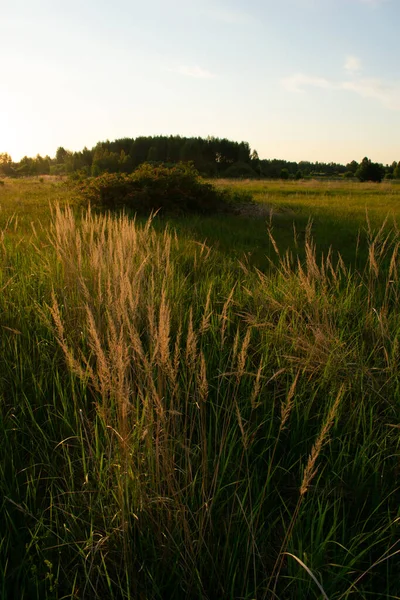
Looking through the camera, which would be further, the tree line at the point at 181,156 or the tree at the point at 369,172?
the tree line at the point at 181,156

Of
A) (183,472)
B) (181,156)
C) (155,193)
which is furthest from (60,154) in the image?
(183,472)

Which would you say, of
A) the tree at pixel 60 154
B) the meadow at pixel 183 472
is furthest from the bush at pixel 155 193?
→ the tree at pixel 60 154

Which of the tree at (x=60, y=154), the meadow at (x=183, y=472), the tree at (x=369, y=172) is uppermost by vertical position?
the tree at (x=60, y=154)

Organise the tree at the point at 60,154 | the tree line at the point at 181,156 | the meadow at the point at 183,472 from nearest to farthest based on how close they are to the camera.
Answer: the meadow at the point at 183,472, the tree line at the point at 181,156, the tree at the point at 60,154

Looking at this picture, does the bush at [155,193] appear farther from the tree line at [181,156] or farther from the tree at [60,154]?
the tree at [60,154]

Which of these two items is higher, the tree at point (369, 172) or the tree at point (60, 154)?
the tree at point (60, 154)

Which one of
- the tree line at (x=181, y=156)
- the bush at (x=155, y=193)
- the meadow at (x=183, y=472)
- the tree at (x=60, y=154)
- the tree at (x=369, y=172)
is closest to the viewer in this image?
the meadow at (x=183, y=472)

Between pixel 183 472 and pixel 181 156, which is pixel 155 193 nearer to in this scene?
pixel 183 472

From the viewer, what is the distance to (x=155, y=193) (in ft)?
27.4

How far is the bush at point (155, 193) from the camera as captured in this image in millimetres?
8344

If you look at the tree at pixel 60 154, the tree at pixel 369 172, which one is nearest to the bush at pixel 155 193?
the tree at pixel 369 172

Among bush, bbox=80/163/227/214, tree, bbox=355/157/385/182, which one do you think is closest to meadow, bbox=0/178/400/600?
bush, bbox=80/163/227/214

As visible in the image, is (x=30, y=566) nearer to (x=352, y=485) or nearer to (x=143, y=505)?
(x=143, y=505)

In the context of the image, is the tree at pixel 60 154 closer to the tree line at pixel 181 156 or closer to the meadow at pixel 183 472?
the tree line at pixel 181 156
